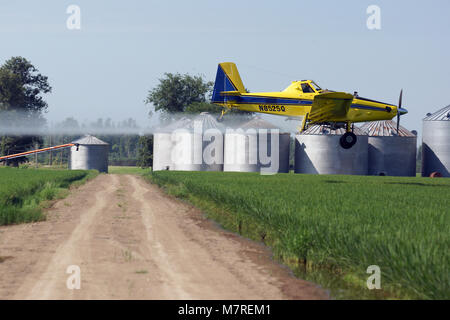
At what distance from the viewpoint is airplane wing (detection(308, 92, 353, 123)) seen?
31.8m

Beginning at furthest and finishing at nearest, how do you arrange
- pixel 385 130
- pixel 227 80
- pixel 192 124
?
pixel 192 124 < pixel 385 130 < pixel 227 80

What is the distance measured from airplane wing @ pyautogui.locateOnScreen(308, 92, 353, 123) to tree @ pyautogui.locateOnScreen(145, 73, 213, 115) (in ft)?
281

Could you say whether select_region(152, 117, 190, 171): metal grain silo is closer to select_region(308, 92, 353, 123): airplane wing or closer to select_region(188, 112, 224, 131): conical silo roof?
select_region(188, 112, 224, 131): conical silo roof

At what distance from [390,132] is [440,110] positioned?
8.12 meters

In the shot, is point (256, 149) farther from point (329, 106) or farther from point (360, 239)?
point (360, 239)

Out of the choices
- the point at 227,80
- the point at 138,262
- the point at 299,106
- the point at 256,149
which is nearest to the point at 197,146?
the point at 256,149

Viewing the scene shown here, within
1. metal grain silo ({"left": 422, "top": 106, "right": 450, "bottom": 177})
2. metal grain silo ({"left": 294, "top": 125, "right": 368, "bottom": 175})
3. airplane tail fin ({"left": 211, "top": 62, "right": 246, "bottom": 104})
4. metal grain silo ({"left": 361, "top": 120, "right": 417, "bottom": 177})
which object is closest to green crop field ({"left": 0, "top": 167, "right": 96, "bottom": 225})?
airplane tail fin ({"left": 211, "top": 62, "right": 246, "bottom": 104})

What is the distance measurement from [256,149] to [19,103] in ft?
158

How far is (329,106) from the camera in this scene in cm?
3269

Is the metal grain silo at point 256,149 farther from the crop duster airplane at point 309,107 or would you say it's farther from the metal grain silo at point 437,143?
the crop duster airplane at point 309,107

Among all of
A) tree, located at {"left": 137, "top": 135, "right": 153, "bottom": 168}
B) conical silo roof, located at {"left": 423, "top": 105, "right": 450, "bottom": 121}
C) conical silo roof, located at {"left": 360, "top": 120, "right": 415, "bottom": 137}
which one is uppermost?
conical silo roof, located at {"left": 423, "top": 105, "right": 450, "bottom": 121}

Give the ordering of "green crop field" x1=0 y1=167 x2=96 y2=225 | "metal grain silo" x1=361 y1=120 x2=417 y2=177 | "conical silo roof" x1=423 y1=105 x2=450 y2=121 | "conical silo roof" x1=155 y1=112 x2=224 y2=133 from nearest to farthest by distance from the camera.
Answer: "green crop field" x1=0 y1=167 x2=96 y2=225, "metal grain silo" x1=361 y1=120 x2=417 y2=177, "conical silo roof" x1=423 y1=105 x2=450 y2=121, "conical silo roof" x1=155 y1=112 x2=224 y2=133
